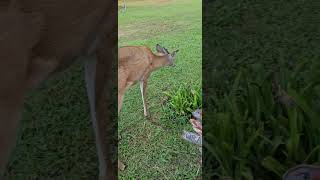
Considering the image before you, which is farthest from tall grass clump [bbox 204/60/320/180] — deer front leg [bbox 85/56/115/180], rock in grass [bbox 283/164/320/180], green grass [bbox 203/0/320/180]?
deer front leg [bbox 85/56/115/180]

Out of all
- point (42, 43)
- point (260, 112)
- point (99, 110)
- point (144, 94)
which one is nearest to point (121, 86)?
point (144, 94)

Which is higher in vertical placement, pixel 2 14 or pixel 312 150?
pixel 2 14

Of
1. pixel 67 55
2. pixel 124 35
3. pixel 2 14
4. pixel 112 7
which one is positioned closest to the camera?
pixel 2 14

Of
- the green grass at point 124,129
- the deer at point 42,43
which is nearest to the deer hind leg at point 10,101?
the deer at point 42,43

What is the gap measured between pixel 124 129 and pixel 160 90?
1.43ft

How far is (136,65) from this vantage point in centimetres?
284

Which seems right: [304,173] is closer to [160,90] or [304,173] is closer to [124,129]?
[124,129]

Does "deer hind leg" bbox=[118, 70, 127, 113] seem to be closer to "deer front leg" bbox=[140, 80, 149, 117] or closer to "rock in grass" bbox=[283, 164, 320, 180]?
"deer front leg" bbox=[140, 80, 149, 117]

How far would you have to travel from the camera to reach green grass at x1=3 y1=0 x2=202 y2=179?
258cm

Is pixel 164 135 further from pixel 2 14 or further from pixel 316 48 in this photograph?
pixel 2 14

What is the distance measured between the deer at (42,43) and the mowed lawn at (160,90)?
632mm

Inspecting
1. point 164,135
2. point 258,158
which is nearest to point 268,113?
point 258,158

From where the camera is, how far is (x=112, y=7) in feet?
6.81

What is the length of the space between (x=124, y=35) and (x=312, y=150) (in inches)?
58.2
